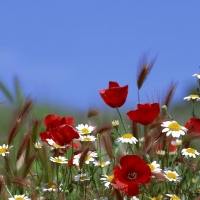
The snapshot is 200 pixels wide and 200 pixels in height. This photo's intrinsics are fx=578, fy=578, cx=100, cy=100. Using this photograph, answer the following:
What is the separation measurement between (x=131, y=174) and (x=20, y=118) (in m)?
0.51

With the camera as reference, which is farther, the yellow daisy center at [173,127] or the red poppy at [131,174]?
the yellow daisy center at [173,127]

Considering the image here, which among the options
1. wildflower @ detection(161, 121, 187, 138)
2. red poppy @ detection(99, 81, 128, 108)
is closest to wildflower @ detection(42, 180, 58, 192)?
red poppy @ detection(99, 81, 128, 108)

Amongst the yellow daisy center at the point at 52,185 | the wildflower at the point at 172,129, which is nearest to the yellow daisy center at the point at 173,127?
the wildflower at the point at 172,129

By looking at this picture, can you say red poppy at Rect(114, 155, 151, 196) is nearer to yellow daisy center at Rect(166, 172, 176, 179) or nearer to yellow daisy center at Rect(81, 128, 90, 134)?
yellow daisy center at Rect(166, 172, 176, 179)

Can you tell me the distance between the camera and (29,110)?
7.59 feet

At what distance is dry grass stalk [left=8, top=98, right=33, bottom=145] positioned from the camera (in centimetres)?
226

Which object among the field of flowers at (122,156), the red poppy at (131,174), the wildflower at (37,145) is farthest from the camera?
the wildflower at (37,145)

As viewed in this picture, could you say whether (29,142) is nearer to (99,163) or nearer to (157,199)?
(99,163)

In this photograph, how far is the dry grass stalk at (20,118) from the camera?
2262mm

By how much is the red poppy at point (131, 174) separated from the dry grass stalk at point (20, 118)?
0.46m

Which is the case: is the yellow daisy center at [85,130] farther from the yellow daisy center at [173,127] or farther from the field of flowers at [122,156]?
the yellow daisy center at [173,127]

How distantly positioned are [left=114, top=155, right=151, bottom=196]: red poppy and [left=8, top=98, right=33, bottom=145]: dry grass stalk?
1.52 feet

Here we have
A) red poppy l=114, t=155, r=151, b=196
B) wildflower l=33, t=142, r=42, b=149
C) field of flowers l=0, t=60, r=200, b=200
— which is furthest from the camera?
wildflower l=33, t=142, r=42, b=149

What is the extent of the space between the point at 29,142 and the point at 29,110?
0.16 meters
